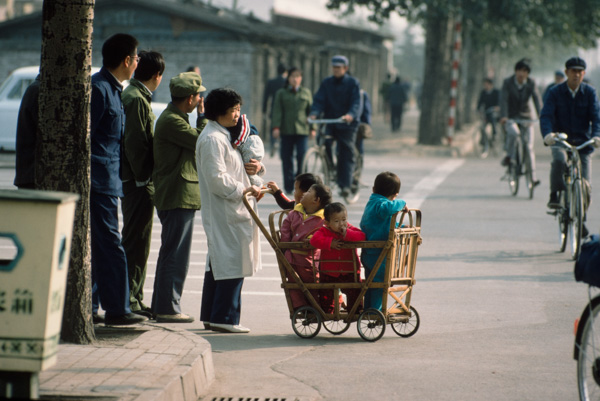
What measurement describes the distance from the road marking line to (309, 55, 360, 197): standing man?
3.14 feet

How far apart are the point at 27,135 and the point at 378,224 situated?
7.25 feet

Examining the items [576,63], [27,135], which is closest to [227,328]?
[27,135]

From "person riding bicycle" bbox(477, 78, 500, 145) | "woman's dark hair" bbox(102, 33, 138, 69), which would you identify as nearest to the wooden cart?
"woman's dark hair" bbox(102, 33, 138, 69)

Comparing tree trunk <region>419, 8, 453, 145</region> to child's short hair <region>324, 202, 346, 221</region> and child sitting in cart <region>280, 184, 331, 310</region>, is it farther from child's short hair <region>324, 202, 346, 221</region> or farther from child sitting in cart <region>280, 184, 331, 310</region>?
child's short hair <region>324, 202, 346, 221</region>

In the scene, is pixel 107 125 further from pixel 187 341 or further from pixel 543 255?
pixel 543 255

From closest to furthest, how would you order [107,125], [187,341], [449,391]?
[449,391] < [187,341] < [107,125]

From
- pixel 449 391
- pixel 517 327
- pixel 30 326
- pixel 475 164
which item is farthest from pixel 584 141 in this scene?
pixel 475 164

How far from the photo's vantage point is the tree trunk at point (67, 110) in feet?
18.4

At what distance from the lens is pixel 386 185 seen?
6.73m

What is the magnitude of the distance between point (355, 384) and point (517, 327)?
1.89 meters

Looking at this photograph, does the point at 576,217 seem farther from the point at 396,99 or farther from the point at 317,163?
the point at 396,99

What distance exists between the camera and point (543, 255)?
1031 cm

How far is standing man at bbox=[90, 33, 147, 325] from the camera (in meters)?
6.38

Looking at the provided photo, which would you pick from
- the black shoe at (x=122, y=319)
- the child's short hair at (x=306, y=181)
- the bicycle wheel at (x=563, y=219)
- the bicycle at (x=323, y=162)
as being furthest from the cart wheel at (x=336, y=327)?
the bicycle at (x=323, y=162)
